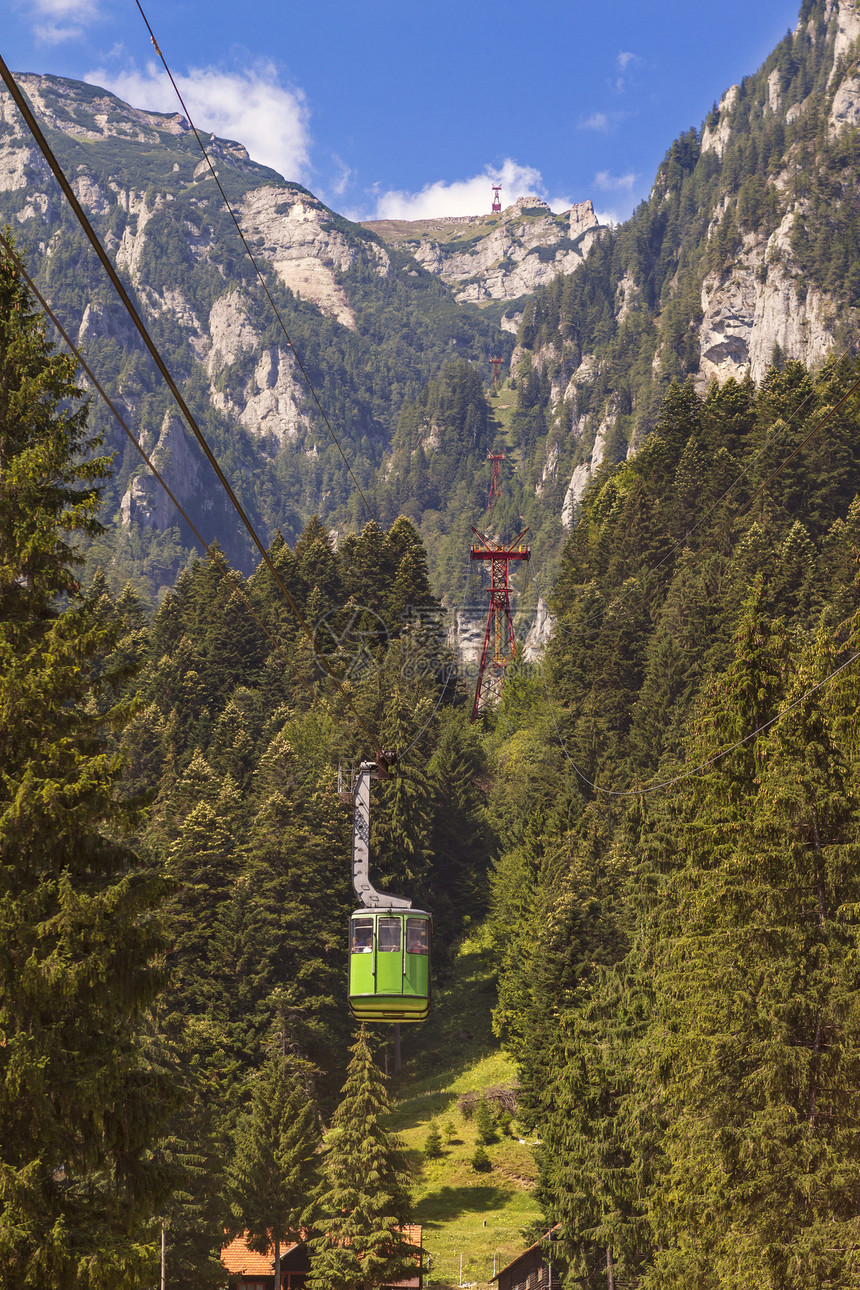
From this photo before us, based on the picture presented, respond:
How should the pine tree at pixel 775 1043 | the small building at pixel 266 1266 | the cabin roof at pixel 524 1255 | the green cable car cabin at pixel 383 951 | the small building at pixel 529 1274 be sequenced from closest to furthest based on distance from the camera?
the pine tree at pixel 775 1043
the green cable car cabin at pixel 383 951
the cabin roof at pixel 524 1255
the small building at pixel 529 1274
the small building at pixel 266 1266

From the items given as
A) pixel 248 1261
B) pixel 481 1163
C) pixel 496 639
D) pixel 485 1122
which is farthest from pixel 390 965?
pixel 496 639

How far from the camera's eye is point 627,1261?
38062 millimetres

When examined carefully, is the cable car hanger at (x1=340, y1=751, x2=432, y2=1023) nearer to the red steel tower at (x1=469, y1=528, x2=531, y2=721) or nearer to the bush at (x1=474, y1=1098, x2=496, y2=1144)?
the bush at (x1=474, y1=1098, x2=496, y2=1144)

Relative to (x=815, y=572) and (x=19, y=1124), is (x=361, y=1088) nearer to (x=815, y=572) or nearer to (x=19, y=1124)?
(x=19, y=1124)

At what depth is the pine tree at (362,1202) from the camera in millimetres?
39969

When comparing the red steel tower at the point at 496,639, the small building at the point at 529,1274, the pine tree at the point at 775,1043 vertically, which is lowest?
the small building at the point at 529,1274

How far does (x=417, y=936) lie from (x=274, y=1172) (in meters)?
21.8

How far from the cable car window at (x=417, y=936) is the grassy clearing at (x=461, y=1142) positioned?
23878mm

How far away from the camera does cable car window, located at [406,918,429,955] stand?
82.8 feet

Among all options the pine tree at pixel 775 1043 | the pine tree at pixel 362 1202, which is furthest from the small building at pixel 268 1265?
the pine tree at pixel 775 1043

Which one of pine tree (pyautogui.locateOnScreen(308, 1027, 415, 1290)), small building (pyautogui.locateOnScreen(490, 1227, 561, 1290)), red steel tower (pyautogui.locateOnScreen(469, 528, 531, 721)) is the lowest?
A: small building (pyautogui.locateOnScreen(490, 1227, 561, 1290))

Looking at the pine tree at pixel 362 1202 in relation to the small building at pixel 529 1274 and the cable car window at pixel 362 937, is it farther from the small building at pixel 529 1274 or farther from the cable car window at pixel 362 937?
the cable car window at pixel 362 937

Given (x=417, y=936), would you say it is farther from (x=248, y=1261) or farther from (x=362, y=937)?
(x=248, y=1261)

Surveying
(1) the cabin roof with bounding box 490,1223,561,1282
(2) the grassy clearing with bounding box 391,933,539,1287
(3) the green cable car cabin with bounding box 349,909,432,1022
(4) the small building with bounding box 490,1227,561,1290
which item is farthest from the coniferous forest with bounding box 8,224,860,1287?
(3) the green cable car cabin with bounding box 349,909,432,1022
